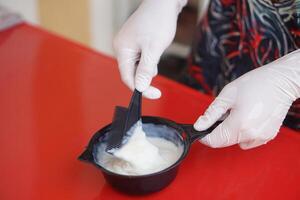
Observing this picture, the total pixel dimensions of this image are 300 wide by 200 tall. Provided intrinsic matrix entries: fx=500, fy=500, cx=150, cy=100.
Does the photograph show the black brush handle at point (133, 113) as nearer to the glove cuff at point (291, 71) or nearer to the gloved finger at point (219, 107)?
the gloved finger at point (219, 107)

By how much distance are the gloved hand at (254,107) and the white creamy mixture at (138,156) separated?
0.21ft

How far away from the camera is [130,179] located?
71cm

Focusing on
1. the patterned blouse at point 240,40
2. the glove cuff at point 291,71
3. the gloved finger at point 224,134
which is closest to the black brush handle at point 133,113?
the gloved finger at point 224,134

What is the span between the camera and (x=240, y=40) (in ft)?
3.56

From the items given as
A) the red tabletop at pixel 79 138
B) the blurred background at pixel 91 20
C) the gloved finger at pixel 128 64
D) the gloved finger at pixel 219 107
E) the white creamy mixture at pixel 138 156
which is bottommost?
the blurred background at pixel 91 20

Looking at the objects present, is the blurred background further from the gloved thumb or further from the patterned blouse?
the gloved thumb

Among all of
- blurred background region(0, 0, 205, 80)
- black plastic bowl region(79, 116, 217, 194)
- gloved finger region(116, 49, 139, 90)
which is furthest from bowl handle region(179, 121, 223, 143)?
blurred background region(0, 0, 205, 80)

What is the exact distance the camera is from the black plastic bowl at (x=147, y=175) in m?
0.71

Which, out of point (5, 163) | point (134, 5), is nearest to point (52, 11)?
point (134, 5)

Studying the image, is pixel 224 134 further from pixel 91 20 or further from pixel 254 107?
pixel 91 20

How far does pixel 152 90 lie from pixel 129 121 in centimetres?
9

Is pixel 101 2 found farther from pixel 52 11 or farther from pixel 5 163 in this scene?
pixel 5 163

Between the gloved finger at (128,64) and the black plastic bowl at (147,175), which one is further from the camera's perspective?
the gloved finger at (128,64)

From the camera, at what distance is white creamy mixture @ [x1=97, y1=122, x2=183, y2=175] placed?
0.73 meters
